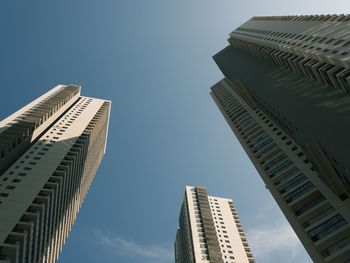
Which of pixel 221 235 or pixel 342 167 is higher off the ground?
pixel 342 167

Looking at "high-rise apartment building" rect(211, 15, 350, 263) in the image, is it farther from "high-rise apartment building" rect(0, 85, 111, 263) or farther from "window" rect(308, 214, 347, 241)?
"high-rise apartment building" rect(0, 85, 111, 263)

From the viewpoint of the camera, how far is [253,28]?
11919 cm

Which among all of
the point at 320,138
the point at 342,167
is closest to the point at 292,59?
the point at 320,138

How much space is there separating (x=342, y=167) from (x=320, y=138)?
20.2ft

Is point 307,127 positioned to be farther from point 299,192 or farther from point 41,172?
point 41,172

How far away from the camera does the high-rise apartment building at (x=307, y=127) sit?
4400 cm

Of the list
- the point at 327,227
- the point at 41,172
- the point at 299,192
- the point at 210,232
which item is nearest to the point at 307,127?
the point at 299,192

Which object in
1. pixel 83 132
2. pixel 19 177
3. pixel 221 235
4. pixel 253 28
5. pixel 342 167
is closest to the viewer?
pixel 342 167

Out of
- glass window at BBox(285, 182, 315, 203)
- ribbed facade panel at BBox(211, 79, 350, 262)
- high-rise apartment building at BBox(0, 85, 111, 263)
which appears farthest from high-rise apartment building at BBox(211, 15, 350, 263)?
high-rise apartment building at BBox(0, 85, 111, 263)

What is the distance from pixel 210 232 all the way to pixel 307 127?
57.7 meters

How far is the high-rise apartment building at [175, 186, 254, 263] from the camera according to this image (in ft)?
309

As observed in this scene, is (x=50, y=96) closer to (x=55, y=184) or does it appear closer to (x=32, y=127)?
(x=32, y=127)

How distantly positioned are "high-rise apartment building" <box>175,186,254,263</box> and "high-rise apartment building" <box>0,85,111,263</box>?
108ft

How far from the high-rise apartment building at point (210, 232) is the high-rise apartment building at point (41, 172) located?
1301 inches
